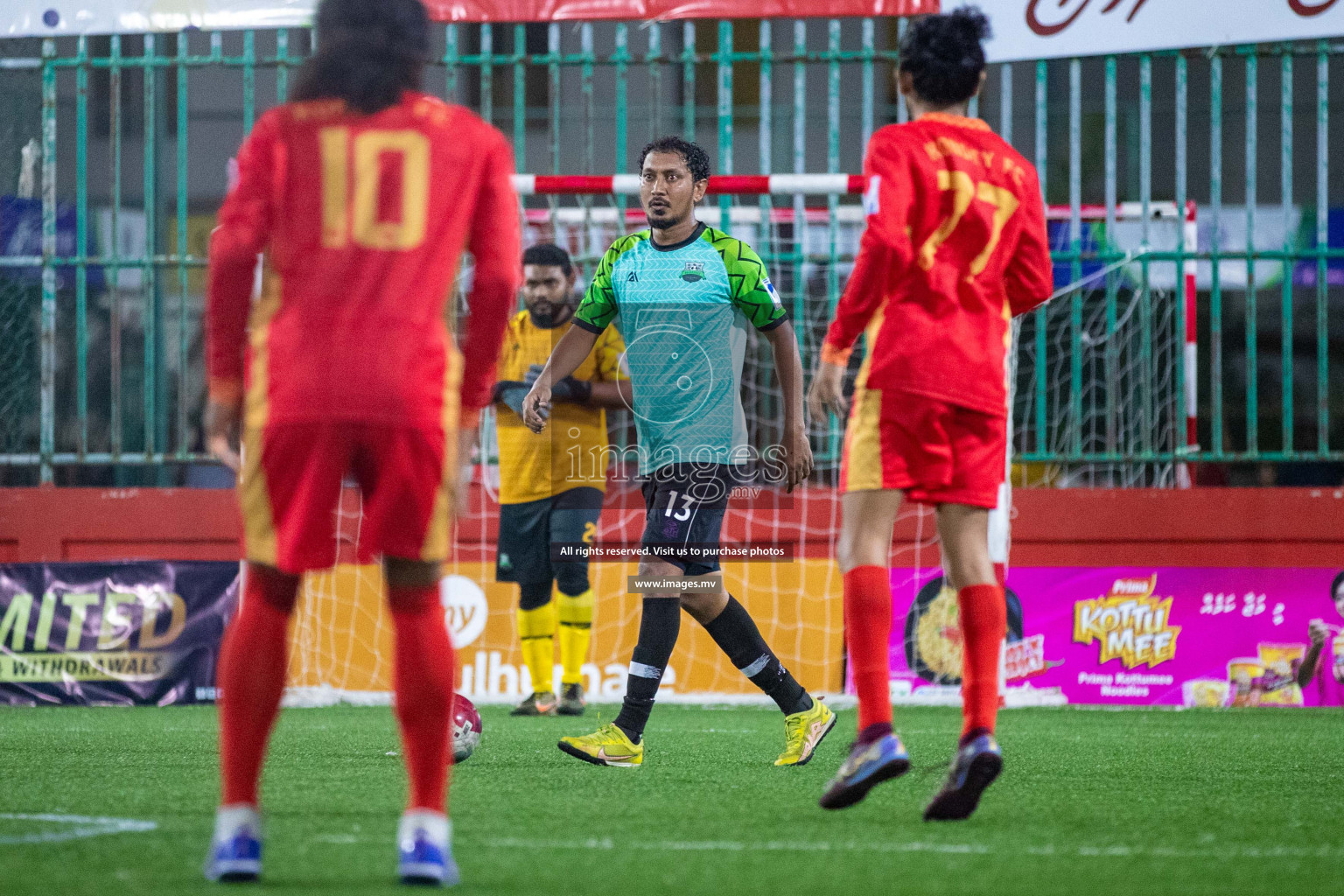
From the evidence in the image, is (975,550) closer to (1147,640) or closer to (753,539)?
(1147,640)

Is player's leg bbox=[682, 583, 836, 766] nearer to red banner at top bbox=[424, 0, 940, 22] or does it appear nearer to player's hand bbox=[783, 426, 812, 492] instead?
player's hand bbox=[783, 426, 812, 492]

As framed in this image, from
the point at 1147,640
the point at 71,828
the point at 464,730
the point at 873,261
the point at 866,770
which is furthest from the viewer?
the point at 1147,640

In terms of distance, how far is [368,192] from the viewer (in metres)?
2.58

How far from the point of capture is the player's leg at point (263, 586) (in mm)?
Answer: 2502

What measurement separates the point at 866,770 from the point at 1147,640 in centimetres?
531

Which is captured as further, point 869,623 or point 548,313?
point 548,313

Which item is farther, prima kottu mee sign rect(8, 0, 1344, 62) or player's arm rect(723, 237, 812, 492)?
prima kottu mee sign rect(8, 0, 1344, 62)

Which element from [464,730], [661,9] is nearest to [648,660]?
[464,730]

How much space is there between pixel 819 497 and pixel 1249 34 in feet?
11.3

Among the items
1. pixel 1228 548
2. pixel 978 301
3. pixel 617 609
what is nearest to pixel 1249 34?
pixel 1228 548

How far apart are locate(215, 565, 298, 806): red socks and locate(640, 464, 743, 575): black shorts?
7.08 feet

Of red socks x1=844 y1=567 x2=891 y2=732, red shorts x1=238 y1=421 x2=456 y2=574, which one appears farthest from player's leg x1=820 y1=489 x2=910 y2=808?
red shorts x1=238 y1=421 x2=456 y2=574

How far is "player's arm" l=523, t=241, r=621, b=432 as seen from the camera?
5.02 meters

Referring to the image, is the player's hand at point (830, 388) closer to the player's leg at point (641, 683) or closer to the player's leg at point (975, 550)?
the player's leg at point (975, 550)
